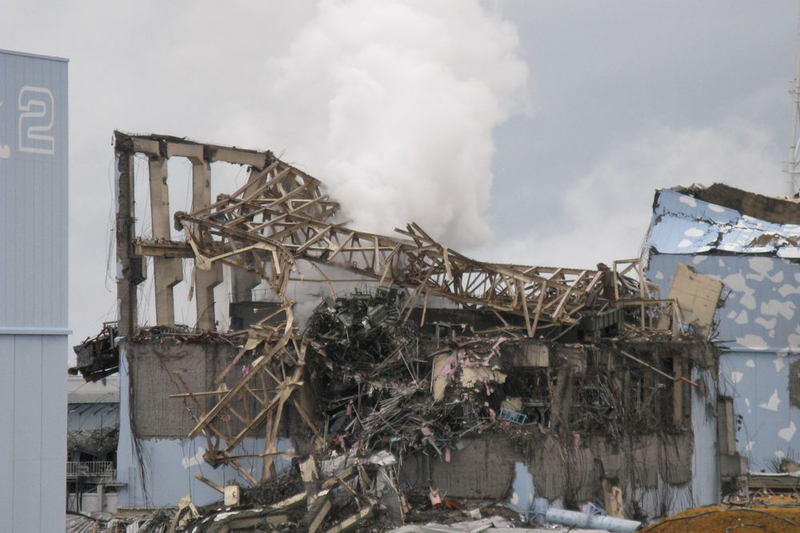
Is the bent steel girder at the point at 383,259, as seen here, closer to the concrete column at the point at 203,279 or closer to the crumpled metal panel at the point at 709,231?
the concrete column at the point at 203,279

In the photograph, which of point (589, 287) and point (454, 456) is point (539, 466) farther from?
point (589, 287)

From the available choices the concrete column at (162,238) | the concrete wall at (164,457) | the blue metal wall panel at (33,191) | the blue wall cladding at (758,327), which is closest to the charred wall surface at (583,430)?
the concrete wall at (164,457)

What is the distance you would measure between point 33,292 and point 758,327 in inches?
1375

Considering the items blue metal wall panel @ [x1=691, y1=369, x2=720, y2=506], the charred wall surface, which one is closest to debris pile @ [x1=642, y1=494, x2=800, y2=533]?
the charred wall surface

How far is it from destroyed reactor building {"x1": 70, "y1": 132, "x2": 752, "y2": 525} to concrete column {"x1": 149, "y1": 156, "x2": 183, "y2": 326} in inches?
2.6

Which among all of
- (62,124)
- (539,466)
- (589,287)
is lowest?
(539,466)

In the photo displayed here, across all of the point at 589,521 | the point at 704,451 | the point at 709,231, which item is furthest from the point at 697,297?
the point at 709,231

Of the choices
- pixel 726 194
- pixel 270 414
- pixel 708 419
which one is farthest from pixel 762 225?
pixel 270 414

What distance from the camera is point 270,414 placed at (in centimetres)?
3106

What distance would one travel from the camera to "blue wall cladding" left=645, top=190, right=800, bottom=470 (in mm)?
47125

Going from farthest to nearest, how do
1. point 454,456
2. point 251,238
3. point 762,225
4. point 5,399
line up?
point 762,225 < point 251,238 < point 454,456 < point 5,399

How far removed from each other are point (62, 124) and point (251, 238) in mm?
12968

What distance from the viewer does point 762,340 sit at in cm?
4762

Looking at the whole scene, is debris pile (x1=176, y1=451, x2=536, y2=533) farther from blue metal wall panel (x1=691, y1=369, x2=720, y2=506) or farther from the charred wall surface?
blue metal wall panel (x1=691, y1=369, x2=720, y2=506)
